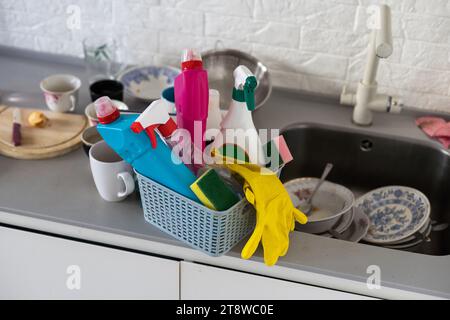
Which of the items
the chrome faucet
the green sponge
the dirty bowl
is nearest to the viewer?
the green sponge

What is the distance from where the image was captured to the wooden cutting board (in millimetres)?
1244

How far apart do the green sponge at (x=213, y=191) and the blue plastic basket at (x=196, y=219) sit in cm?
1

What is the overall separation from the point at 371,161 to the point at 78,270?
0.74m

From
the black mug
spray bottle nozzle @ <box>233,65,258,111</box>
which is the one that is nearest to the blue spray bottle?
spray bottle nozzle @ <box>233,65,258,111</box>

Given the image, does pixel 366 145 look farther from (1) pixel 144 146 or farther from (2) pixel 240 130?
(1) pixel 144 146

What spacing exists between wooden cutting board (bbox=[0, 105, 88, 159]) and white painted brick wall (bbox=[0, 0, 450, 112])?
297 mm

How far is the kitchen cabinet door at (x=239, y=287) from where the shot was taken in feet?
3.42

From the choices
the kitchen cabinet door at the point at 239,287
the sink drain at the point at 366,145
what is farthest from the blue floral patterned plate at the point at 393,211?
the kitchen cabinet door at the point at 239,287

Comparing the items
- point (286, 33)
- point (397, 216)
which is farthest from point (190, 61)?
point (397, 216)

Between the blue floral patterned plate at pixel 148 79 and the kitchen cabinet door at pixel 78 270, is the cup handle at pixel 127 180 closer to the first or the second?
the kitchen cabinet door at pixel 78 270

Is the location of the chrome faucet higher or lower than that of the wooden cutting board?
higher

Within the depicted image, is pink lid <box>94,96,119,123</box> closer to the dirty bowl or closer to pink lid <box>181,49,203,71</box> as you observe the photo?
pink lid <box>181,49,203,71</box>

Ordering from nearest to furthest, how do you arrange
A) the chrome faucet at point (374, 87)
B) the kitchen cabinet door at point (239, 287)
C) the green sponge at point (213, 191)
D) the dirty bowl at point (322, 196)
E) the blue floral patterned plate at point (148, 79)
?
the green sponge at point (213, 191)
the kitchen cabinet door at point (239, 287)
the chrome faucet at point (374, 87)
the dirty bowl at point (322, 196)
the blue floral patterned plate at point (148, 79)

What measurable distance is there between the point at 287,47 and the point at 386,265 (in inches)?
25.4
